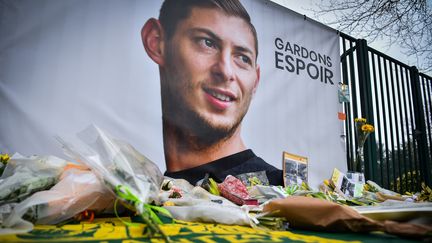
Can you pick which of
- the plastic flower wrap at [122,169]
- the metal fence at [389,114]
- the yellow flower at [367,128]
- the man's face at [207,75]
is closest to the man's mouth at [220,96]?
the man's face at [207,75]

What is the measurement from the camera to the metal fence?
300cm

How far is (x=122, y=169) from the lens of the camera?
0.76 m

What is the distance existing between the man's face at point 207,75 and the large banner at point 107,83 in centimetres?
8

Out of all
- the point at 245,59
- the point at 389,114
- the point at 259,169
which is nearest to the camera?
the point at 259,169

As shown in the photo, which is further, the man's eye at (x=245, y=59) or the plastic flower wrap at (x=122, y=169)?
the man's eye at (x=245, y=59)

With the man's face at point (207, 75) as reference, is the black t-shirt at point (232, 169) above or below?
below

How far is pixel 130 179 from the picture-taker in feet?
2.40

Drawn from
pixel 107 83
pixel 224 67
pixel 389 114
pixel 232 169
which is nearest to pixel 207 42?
pixel 224 67

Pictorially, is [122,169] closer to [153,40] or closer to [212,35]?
[153,40]

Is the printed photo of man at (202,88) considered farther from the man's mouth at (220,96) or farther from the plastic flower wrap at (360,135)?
the plastic flower wrap at (360,135)

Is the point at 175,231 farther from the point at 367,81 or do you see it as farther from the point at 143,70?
the point at 367,81

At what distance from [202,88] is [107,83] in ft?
2.06

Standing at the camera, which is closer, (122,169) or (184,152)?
(122,169)

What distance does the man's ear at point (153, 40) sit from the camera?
1889 mm
